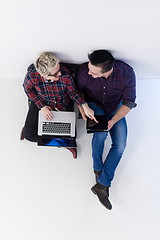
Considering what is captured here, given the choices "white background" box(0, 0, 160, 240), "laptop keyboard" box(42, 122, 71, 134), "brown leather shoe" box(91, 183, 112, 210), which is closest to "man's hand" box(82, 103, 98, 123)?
"laptop keyboard" box(42, 122, 71, 134)

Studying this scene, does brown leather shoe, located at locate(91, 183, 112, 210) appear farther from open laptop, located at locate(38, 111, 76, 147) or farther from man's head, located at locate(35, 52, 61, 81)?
man's head, located at locate(35, 52, 61, 81)

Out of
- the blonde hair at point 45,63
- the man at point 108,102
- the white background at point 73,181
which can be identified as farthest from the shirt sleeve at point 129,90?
the blonde hair at point 45,63

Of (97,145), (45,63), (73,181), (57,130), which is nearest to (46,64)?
(45,63)

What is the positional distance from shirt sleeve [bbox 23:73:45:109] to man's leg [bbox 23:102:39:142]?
77mm

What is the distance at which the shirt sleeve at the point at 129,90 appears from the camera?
191 cm

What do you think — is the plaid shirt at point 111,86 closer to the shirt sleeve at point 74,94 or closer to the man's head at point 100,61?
the shirt sleeve at point 74,94

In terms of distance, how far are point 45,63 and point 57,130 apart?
553mm

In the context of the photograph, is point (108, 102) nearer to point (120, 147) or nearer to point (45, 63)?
point (120, 147)

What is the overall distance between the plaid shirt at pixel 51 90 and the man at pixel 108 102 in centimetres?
8
